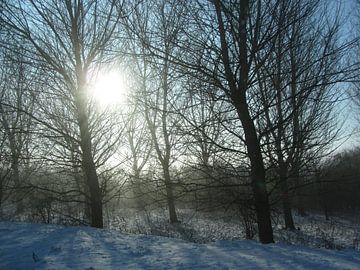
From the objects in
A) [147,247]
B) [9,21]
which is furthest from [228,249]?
[9,21]

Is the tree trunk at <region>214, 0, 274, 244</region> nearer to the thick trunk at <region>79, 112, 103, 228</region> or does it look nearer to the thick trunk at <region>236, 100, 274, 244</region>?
the thick trunk at <region>236, 100, 274, 244</region>

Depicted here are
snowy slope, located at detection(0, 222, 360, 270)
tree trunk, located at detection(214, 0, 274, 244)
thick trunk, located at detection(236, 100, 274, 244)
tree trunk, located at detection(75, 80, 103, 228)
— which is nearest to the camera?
snowy slope, located at detection(0, 222, 360, 270)

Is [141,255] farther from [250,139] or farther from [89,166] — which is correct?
[89,166]

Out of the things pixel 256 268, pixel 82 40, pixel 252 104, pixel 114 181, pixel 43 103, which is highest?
pixel 82 40

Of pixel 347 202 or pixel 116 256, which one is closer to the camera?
pixel 116 256

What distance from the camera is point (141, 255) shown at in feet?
16.3

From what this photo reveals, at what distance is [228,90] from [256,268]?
363 cm

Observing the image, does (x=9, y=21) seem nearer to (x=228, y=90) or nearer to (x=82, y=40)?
(x=82, y=40)

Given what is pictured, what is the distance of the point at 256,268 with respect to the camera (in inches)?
165

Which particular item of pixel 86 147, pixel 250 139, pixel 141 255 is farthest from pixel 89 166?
pixel 141 255

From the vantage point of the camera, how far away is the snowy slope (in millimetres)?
4387

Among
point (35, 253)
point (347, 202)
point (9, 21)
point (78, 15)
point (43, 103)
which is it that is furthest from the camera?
point (347, 202)

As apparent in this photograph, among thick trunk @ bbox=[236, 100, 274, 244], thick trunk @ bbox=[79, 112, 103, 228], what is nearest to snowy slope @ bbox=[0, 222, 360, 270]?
thick trunk @ bbox=[236, 100, 274, 244]

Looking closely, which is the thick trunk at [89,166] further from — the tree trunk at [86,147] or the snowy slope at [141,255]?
the snowy slope at [141,255]
